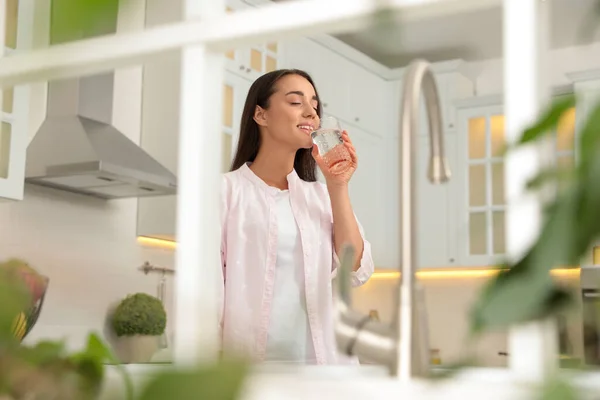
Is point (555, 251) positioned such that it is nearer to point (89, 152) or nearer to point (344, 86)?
point (89, 152)

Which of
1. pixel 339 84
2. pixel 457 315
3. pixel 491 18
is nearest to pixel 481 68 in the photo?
pixel 491 18

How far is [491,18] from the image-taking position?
4.80m

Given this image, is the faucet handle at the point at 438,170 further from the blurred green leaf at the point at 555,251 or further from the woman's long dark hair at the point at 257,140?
the woman's long dark hair at the point at 257,140

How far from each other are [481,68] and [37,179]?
3317mm

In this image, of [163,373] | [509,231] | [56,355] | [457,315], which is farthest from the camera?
[457,315]

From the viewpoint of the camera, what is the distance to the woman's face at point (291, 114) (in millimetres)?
2441

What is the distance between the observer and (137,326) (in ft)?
11.0

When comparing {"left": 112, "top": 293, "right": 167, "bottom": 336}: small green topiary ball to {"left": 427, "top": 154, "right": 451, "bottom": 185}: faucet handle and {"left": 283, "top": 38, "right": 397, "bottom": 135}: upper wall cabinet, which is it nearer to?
{"left": 283, "top": 38, "right": 397, "bottom": 135}: upper wall cabinet

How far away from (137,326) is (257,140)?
3.85 feet

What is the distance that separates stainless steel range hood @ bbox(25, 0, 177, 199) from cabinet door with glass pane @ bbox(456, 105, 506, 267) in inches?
92.0

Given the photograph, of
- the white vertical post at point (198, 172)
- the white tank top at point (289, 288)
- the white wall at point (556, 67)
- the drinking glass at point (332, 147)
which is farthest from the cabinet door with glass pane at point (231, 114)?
the white vertical post at point (198, 172)

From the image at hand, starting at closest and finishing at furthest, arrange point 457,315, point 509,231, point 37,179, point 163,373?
point 163,373
point 509,231
point 37,179
point 457,315

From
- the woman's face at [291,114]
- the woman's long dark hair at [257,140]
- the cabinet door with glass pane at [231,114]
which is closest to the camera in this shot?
the woman's face at [291,114]

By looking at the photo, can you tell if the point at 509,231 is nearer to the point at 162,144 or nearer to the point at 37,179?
the point at 37,179
